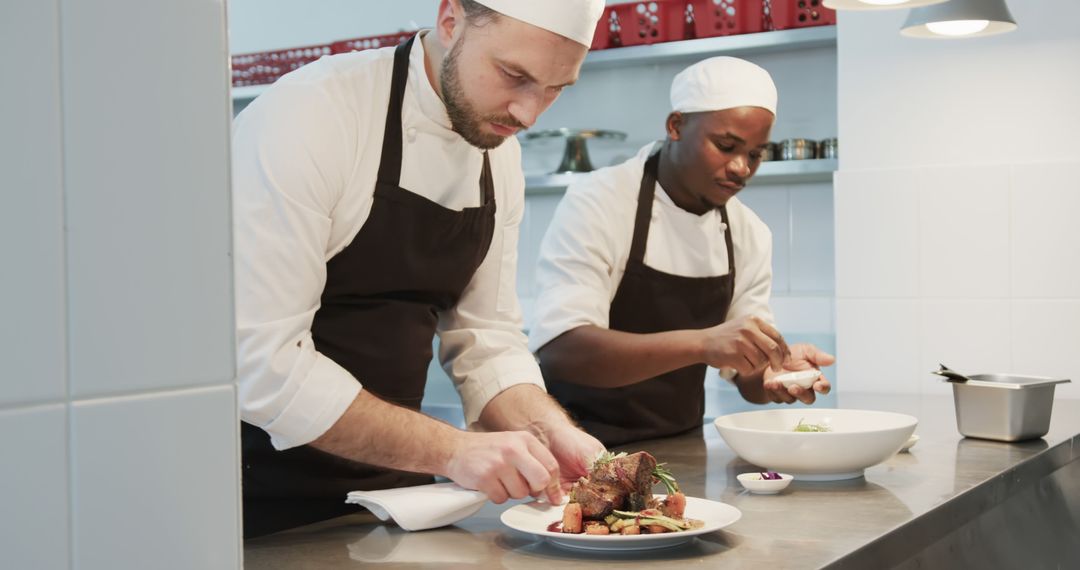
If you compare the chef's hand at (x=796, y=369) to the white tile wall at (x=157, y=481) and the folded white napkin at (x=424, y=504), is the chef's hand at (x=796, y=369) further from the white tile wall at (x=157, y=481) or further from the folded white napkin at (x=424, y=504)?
the white tile wall at (x=157, y=481)

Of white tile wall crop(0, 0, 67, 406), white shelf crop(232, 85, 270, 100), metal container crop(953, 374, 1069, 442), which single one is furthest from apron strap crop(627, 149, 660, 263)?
white shelf crop(232, 85, 270, 100)

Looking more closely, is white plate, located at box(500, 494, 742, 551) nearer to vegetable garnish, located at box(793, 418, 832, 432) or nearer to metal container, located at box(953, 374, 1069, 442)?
vegetable garnish, located at box(793, 418, 832, 432)

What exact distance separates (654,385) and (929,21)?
117 cm

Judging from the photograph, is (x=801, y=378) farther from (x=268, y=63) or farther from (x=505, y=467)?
(x=268, y=63)

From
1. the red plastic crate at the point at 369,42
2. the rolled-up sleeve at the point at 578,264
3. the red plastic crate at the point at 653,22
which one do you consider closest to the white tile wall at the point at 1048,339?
the rolled-up sleeve at the point at 578,264

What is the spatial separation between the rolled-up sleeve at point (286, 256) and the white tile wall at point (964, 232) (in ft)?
7.22

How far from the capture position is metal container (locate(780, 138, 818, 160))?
3.88 m

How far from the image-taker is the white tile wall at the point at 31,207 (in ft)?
2.26

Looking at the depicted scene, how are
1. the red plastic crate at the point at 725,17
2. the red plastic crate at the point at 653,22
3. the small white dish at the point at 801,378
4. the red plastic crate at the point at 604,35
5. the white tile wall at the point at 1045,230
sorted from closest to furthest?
1. the small white dish at the point at 801,378
2. the white tile wall at the point at 1045,230
3. the red plastic crate at the point at 725,17
4. the red plastic crate at the point at 653,22
5. the red plastic crate at the point at 604,35

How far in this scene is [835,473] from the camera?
188 centimetres

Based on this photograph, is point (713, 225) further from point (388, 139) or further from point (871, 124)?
point (388, 139)

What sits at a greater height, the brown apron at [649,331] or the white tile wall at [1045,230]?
the white tile wall at [1045,230]

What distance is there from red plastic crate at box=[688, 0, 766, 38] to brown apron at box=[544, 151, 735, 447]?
1395 millimetres

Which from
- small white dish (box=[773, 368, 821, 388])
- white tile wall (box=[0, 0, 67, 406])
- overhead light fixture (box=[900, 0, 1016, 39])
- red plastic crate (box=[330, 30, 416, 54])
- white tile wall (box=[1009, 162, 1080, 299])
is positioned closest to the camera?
white tile wall (box=[0, 0, 67, 406])
